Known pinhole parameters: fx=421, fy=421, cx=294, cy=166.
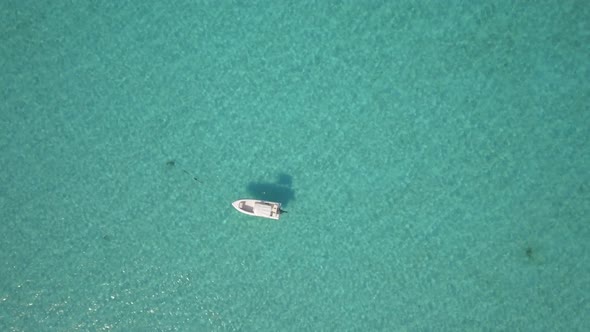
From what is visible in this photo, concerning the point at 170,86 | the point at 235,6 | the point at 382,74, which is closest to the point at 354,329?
the point at 382,74

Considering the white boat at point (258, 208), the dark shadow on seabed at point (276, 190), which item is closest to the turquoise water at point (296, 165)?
the dark shadow on seabed at point (276, 190)

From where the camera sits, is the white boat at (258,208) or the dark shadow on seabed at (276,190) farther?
the dark shadow on seabed at (276,190)

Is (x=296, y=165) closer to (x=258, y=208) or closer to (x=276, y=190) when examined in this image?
(x=276, y=190)

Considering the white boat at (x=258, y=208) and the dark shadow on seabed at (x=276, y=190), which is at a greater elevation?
the dark shadow on seabed at (x=276, y=190)

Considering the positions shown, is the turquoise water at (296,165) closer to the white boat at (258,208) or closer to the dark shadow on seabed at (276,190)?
the dark shadow on seabed at (276,190)

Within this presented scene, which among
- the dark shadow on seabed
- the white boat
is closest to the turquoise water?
the dark shadow on seabed

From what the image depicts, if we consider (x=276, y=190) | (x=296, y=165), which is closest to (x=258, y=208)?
(x=276, y=190)
